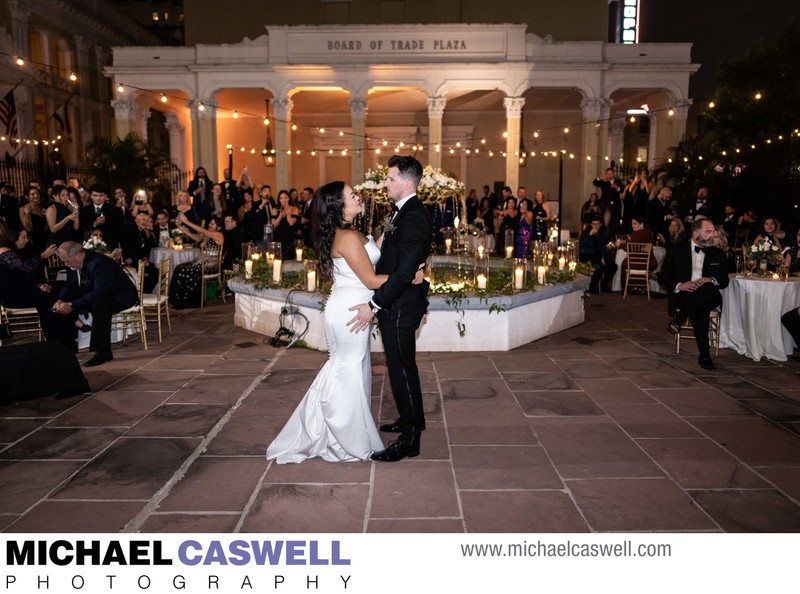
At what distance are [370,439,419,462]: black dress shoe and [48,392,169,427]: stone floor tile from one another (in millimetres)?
2152

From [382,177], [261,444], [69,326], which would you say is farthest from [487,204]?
[261,444]

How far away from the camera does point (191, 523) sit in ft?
11.6

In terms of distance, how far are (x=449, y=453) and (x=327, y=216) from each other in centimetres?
183

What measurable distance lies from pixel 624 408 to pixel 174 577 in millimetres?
3903

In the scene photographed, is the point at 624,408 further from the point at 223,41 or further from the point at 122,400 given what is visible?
the point at 223,41

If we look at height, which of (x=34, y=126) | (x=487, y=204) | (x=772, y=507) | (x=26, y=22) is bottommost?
(x=772, y=507)

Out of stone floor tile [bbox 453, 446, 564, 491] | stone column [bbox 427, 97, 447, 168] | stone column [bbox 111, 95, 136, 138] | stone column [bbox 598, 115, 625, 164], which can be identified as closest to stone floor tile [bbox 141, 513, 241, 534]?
stone floor tile [bbox 453, 446, 564, 491]

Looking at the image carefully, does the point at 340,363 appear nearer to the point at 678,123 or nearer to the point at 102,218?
the point at 102,218

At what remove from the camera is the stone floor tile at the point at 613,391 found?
18.8 ft

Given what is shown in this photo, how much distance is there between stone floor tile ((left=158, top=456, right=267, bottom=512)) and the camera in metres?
3.75

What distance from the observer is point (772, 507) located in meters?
3.70

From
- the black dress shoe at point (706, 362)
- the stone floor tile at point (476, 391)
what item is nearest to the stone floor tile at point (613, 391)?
the stone floor tile at point (476, 391)

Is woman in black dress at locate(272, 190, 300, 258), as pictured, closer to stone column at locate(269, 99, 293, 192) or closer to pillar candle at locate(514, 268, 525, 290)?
pillar candle at locate(514, 268, 525, 290)

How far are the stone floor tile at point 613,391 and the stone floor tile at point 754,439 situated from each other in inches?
26.4
